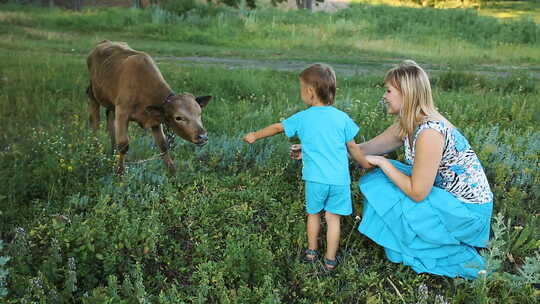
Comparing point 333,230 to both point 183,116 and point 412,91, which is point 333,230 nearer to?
point 412,91

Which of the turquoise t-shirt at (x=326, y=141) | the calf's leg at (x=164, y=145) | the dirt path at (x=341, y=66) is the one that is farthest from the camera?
the dirt path at (x=341, y=66)

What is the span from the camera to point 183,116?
4.86 metres

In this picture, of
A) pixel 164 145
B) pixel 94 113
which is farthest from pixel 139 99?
pixel 94 113

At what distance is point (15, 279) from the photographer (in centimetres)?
394

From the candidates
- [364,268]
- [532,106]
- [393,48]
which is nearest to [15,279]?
[364,268]

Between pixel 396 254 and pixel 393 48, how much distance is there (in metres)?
15.2

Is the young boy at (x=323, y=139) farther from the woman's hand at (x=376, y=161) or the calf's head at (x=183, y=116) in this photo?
the calf's head at (x=183, y=116)

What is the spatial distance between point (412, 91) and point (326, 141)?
0.86 metres

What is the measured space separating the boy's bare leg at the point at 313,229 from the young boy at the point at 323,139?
0.13m

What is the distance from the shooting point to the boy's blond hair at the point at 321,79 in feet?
13.3

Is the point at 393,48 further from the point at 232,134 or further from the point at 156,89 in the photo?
the point at 156,89

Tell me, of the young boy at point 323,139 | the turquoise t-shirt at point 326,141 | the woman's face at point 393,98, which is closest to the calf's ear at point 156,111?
the young boy at point 323,139

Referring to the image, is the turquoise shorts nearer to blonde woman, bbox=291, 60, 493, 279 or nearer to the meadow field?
blonde woman, bbox=291, 60, 493, 279

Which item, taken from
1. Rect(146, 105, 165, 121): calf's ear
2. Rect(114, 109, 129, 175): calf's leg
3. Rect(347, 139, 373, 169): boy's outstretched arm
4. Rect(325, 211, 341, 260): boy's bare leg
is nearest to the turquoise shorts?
Rect(325, 211, 341, 260): boy's bare leg
